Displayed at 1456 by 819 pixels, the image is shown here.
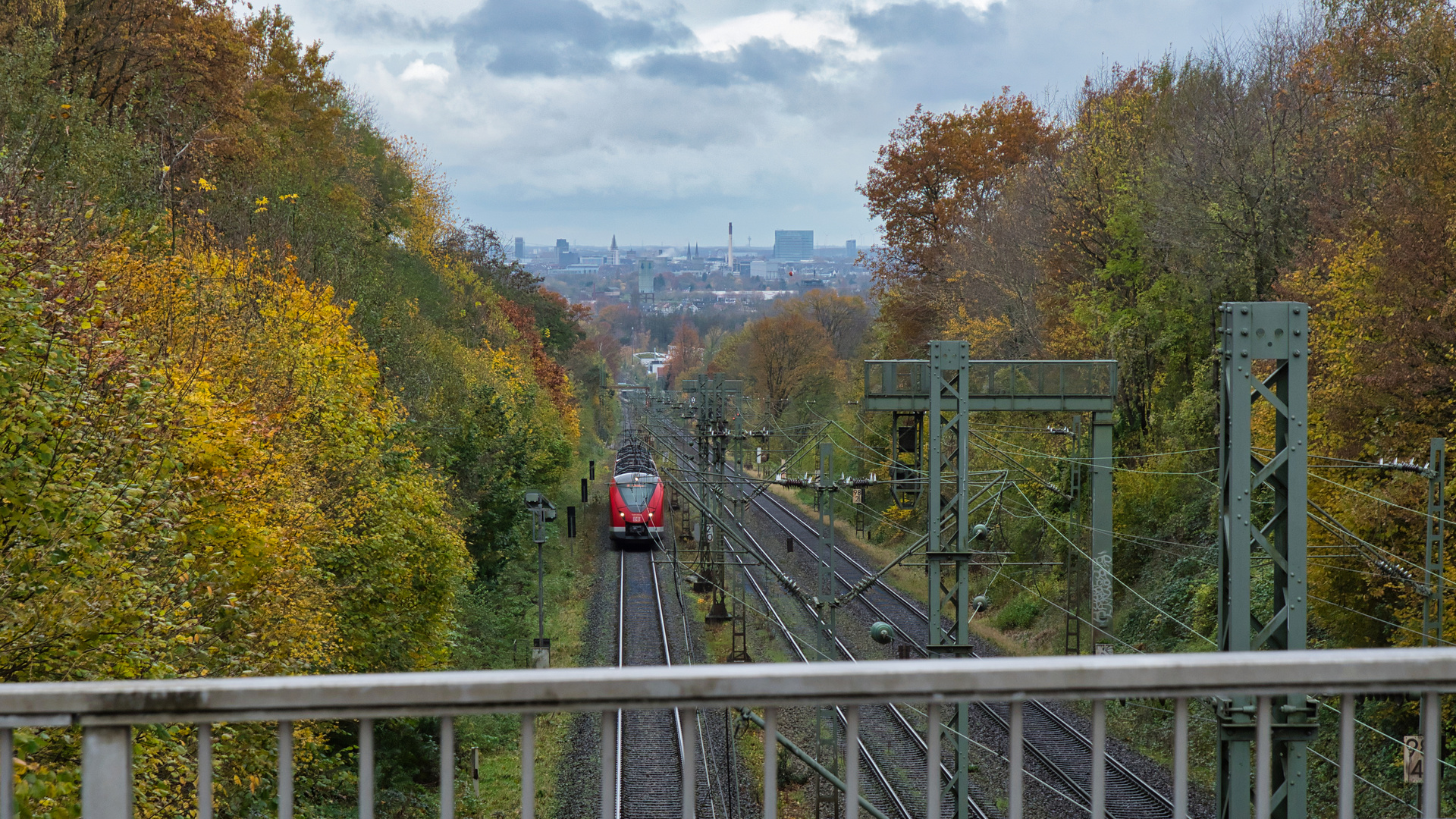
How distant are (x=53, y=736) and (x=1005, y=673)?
4440mm

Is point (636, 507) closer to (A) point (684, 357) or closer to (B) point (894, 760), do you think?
(B) point (894, 760)

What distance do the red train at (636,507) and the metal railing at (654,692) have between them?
31613mm

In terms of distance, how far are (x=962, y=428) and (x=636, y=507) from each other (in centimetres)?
2357

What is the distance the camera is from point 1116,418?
25625 mm

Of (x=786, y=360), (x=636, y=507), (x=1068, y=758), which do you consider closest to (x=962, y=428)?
(x=1068, y=758)

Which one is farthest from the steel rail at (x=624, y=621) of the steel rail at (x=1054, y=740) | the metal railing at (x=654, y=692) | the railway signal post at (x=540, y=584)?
the metal railing at (x=654, y=692)

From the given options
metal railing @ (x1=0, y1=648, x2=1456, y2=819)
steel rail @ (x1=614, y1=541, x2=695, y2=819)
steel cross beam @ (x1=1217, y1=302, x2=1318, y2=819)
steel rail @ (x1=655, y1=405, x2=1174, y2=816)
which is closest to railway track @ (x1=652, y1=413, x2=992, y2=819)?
steel rail @ (x1=655, y1=405, x2=1174, y2=816)

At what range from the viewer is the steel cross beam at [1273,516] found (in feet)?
17.9

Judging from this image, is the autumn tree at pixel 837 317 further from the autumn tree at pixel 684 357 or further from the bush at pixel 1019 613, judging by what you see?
the bush at pixel 1019 613

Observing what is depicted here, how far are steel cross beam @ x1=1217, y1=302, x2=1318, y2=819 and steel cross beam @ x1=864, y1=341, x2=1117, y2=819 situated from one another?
11.0ft

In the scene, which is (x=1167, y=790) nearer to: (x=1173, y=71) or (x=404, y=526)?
(x=404, y=526)

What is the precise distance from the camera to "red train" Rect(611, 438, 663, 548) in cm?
3434

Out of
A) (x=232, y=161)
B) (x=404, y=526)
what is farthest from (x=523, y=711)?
(x=232, y=161)

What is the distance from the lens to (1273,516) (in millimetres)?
5621
